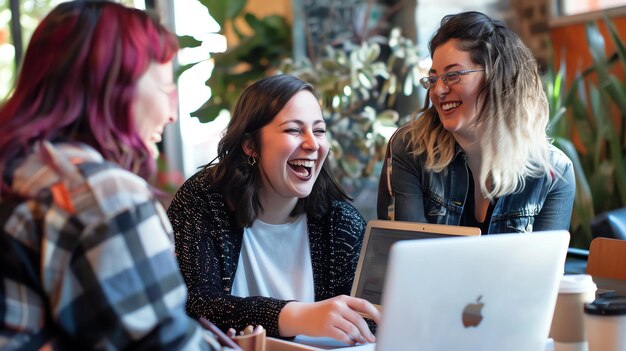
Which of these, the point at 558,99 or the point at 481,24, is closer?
the point at 481,24

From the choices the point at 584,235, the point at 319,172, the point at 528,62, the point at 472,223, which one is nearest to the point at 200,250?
the point at 319,172

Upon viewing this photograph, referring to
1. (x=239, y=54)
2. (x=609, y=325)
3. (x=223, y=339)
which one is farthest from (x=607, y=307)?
(x=239, y=54)

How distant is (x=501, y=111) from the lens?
83.7 inches

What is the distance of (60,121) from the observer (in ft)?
3.56

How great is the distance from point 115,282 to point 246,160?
3.61 feet

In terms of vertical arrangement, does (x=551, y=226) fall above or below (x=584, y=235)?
above

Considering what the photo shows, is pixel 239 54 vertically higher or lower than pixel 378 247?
higher

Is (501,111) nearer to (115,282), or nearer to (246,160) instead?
(246,160)

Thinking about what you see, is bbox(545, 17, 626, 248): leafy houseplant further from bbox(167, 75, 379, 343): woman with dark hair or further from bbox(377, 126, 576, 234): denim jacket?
bbox(167, 75, 379, 343): woman with dark hair

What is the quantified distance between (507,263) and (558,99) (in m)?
2.65

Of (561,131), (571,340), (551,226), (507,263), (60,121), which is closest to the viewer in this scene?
(60,121)

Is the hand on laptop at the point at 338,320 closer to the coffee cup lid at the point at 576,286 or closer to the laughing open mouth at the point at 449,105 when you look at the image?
the coffee cup lid at the point at 576,286

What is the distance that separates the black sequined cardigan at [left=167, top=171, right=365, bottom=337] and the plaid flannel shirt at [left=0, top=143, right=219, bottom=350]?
0.79 m

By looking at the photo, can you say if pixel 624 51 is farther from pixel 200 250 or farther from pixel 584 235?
A: pixel 200 250
